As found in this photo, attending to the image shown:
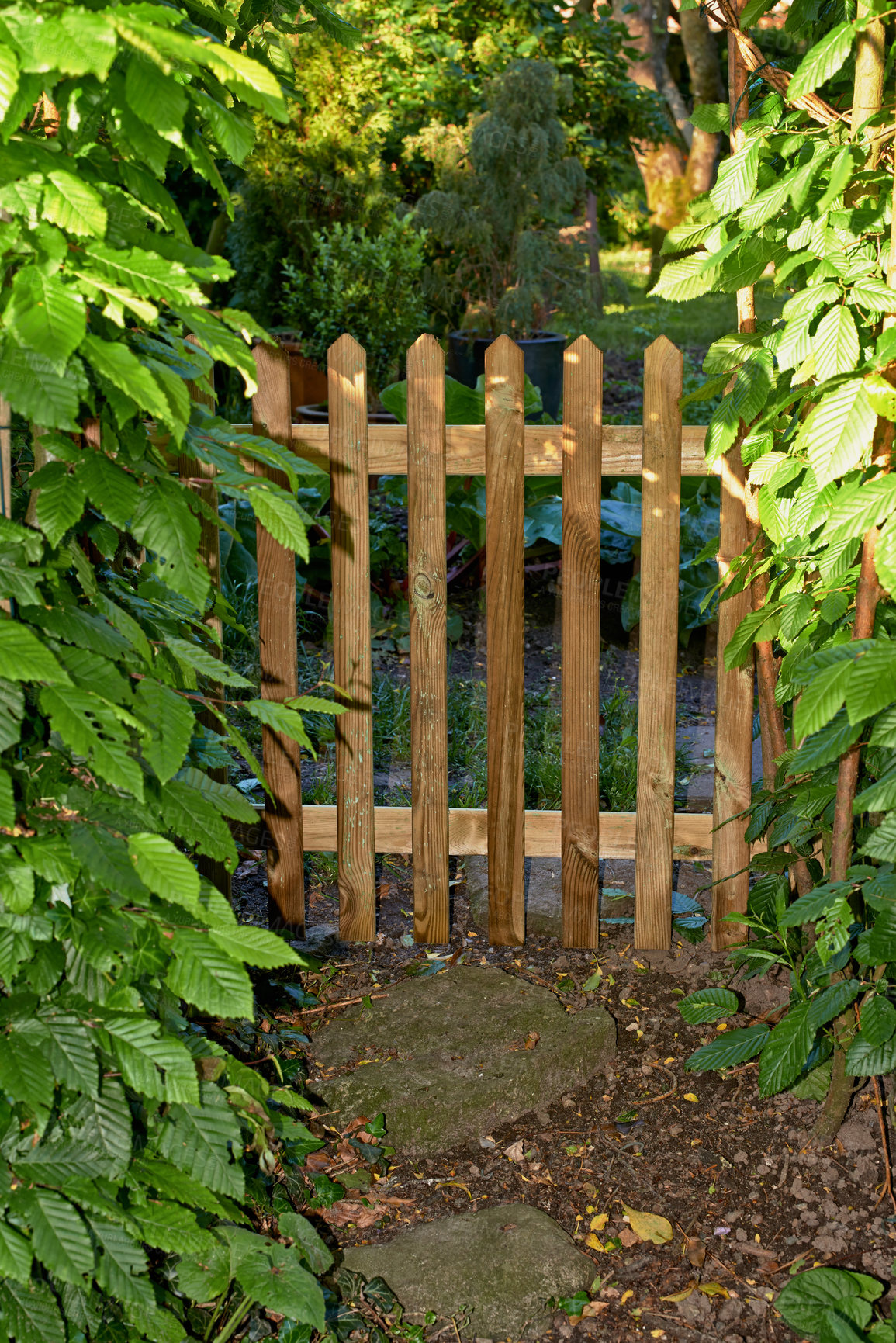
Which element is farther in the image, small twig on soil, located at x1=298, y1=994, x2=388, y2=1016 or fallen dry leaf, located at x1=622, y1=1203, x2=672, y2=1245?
small twig on soil, located at x1=298, y1=994, x2=388, y2=1016

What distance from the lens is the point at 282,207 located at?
7.62 meters

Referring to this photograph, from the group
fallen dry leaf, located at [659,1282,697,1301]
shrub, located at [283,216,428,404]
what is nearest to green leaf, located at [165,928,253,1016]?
fallen dry leaf, located at [659,1282,697,1301]

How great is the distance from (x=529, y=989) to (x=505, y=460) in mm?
1273

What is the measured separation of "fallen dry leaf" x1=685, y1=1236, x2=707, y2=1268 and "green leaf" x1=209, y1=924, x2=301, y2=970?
42.6 inches

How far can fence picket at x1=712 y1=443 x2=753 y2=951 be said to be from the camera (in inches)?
110

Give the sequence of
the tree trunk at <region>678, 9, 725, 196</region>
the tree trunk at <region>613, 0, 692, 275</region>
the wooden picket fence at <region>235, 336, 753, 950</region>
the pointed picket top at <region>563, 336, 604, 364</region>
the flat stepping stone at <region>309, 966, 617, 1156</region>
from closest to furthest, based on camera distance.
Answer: the flat stepping stone at <region>309, 966, 617, 1156</region>, the pointed picket top at <region>563, 336, 604, 364</region>, the wooden picket fence at <region>235, 336, 753, 950</region>, the tree trunk at <region>678, 9, 725, 196</region>, the tree trunk at <region>613, 0, 692, 275</region>

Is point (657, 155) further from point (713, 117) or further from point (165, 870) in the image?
point (165, 870)

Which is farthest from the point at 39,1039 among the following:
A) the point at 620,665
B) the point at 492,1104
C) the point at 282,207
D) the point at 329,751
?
the point at 282,207

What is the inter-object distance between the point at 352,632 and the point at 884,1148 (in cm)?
164

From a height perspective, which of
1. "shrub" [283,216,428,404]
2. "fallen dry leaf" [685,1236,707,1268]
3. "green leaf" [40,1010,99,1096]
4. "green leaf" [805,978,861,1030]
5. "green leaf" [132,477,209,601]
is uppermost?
"shrub" [283,216,428,404]

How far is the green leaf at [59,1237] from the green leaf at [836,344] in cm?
171

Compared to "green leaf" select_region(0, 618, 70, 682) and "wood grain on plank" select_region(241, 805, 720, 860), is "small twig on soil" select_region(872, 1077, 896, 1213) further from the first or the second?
"green leaf" select_region(0, 618, 70, 682)

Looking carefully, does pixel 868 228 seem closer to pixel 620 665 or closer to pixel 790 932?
pixel 790 932

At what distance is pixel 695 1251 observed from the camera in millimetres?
2117
